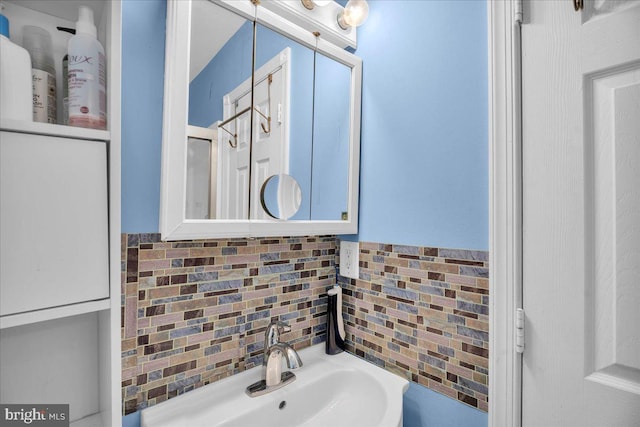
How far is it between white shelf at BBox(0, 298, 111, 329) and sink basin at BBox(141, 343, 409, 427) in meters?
0.43

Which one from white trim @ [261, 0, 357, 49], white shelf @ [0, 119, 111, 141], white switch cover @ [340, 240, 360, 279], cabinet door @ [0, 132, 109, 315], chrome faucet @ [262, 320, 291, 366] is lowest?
chrome faucet @ [262, 320, 291, 366]

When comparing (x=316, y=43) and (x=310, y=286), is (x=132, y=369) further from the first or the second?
(x=316, y=43)

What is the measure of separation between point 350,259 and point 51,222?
918mm

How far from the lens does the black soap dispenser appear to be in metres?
1.20

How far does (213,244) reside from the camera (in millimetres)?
931

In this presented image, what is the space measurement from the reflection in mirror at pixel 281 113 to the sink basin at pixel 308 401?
52 cm

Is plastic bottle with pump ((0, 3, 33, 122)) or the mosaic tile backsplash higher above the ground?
plastic bottle with pump ((0, 3, 33, 122))

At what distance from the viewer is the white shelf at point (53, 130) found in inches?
18.7

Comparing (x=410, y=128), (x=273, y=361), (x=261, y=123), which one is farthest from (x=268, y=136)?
(x=273, y=361)

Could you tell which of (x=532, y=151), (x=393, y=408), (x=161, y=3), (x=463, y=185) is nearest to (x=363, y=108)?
(x=463, y=185)

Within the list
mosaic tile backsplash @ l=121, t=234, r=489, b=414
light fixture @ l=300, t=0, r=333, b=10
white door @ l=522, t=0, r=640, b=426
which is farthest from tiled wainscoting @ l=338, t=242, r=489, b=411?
light fixture @ l=300, t=0, r=333, b=10

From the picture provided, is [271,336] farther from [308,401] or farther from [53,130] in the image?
[53,130]

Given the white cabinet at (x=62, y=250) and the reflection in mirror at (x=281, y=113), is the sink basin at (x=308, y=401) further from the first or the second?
the reflection in mirror at (x=281, y=113)

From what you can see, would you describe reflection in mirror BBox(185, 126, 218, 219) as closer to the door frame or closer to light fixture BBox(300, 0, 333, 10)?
light fixture BBox(300, 0, 333, 10)
